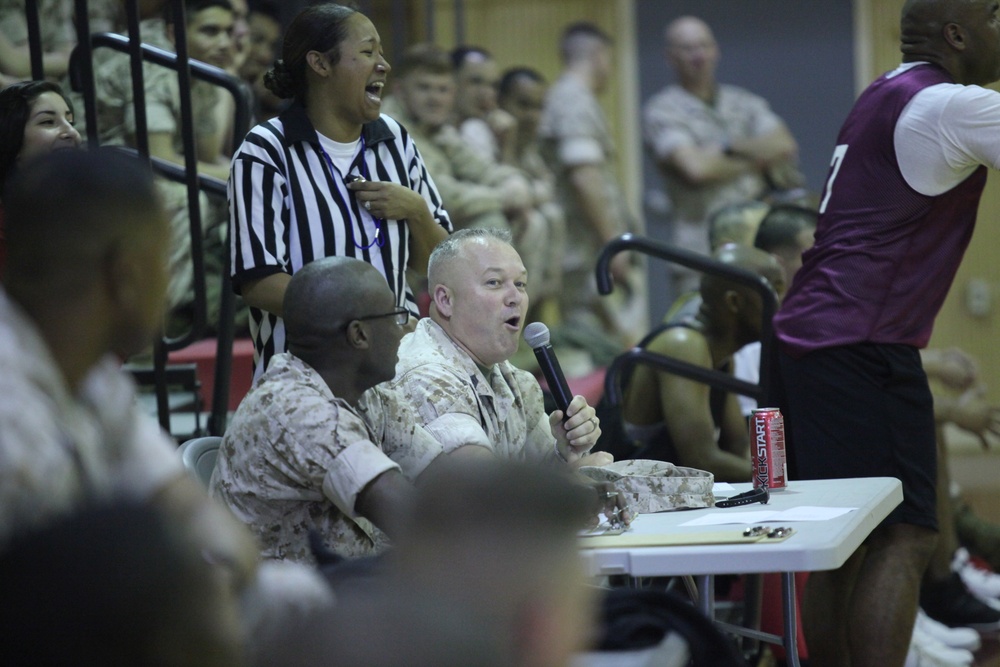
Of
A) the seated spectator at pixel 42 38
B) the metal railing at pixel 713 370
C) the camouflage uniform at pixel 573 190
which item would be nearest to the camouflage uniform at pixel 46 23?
the seated spectator at pixel 42 38

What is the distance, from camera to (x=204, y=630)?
0.94m

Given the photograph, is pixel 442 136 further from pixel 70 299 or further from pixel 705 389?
pixel 70 299

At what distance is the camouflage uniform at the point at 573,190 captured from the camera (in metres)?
7.49

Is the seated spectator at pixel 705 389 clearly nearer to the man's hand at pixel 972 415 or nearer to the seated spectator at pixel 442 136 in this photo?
the man's hand at pixel 972 415

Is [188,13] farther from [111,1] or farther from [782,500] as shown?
[782,500]

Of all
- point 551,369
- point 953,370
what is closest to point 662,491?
point 551,369

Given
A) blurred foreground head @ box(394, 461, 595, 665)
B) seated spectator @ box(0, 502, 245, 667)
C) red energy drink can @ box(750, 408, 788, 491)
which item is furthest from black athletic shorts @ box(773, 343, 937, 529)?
seated spectator @ box(0, 502, 245, 667)

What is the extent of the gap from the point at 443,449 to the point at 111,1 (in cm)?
282

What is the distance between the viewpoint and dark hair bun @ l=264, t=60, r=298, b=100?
2760 mm

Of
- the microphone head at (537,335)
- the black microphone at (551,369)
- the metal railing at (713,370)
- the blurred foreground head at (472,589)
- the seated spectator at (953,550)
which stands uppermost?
the blurred foreground head at (472,589)

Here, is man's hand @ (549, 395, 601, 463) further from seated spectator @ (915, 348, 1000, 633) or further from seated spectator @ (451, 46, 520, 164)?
seated spectator @ (451, 46, 520, 164)

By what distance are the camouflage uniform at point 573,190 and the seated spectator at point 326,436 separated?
17.4 ft

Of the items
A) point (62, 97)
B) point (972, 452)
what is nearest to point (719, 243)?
point (62, 97)

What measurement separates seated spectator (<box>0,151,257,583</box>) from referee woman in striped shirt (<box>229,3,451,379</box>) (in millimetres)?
1179
